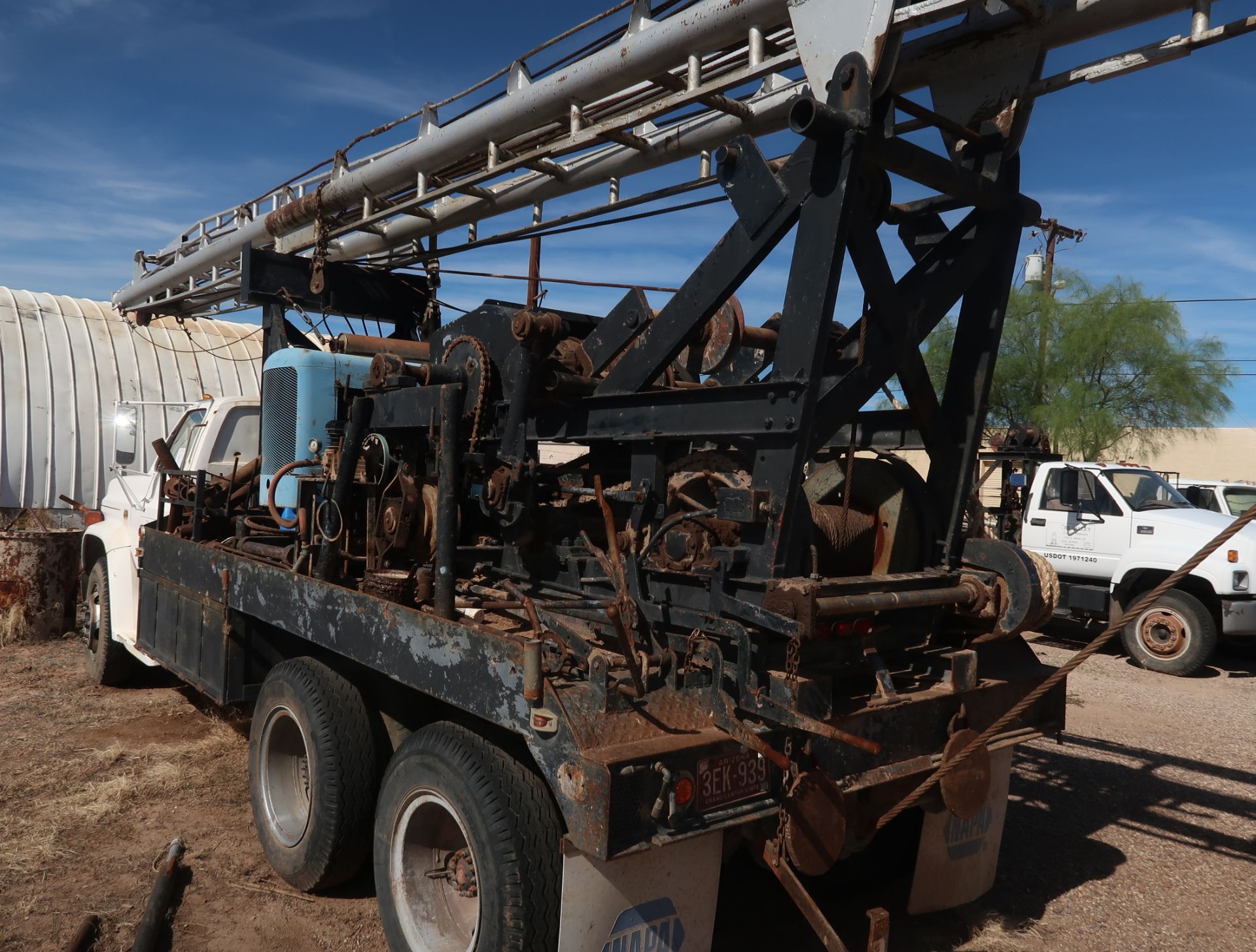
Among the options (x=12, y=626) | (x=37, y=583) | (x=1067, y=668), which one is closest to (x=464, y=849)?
(x=1067, y=668)

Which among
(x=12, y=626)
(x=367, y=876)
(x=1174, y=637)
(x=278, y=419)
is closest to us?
(x=367, y=876)

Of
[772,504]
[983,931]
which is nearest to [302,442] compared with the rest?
[772,504]

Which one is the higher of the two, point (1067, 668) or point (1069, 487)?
point (1069, 487)

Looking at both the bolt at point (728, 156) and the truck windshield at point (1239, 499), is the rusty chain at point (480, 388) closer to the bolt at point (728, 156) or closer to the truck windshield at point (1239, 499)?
the bolt at point (728, 156)

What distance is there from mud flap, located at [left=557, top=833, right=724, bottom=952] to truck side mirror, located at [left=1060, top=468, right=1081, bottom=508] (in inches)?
374

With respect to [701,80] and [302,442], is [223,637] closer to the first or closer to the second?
[302,442]

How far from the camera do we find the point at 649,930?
2969 millimetres

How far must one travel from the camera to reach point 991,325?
405cm

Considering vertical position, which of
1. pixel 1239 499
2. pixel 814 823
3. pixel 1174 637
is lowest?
pixel 1174 637

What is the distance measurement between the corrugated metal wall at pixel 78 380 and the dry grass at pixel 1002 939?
1202cm

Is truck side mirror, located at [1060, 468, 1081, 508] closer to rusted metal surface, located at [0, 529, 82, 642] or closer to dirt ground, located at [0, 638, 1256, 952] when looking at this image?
dirt ground, located at [0, 638, 1256, 952]

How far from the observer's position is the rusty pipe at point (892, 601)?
3053mm

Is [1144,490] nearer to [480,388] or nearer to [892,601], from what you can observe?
[892,601]

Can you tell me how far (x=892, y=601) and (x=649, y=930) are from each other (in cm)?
131
